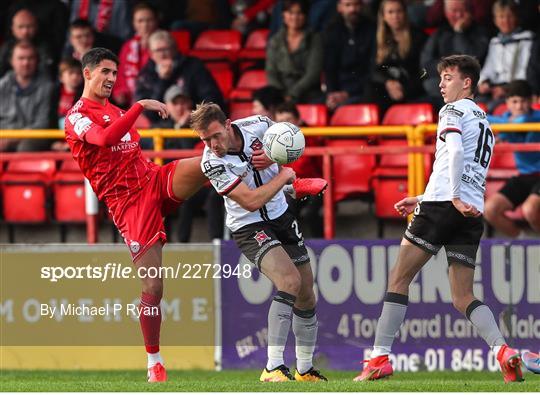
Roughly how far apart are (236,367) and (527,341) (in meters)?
2.30

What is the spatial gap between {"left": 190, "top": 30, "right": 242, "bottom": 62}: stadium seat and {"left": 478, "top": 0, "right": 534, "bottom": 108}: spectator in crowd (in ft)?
10.1

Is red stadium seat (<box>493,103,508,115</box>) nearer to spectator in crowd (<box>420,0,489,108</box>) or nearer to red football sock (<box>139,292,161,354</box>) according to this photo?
spectator in crowd (<box>420,0,489,108</box>)

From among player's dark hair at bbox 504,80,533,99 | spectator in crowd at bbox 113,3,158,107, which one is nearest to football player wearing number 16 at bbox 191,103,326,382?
player's dark hair at bbox 504,80,533,99

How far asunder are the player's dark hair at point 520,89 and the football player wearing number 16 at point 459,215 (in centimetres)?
303

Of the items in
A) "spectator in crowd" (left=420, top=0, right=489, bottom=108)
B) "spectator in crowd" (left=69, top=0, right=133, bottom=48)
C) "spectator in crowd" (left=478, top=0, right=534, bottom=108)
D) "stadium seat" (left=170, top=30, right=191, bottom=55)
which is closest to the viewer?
"spectator in crowd" (left=478, top=0, right=534, bottom=108)

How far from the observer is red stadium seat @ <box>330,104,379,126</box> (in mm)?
13125

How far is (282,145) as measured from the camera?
9.05 metres

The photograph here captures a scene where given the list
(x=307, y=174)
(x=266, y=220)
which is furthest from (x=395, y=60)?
(x=266, y=220)

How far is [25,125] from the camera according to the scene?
13891mm

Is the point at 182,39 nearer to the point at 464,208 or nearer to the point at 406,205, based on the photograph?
the point at 406,205

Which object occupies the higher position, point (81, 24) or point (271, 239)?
point (81, 24)

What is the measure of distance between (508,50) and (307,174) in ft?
8.11

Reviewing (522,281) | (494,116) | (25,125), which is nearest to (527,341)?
(522,281)

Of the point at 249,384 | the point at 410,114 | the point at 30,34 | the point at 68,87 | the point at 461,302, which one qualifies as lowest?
the point at 249,384
